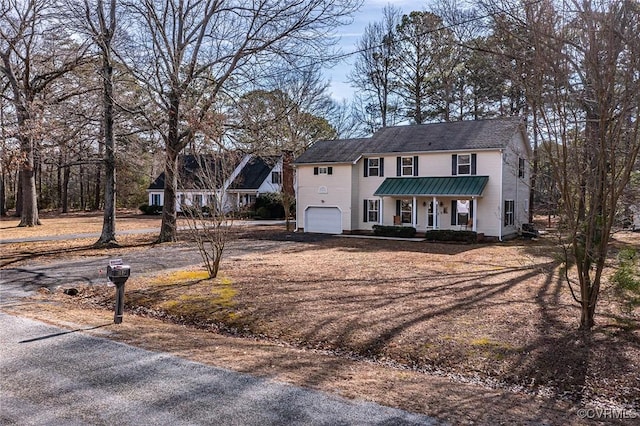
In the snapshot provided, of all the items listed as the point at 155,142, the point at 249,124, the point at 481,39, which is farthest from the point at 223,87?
the point at 481,39

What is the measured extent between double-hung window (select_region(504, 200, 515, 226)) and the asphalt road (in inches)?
795

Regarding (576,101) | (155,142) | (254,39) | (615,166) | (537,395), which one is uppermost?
(254,39)

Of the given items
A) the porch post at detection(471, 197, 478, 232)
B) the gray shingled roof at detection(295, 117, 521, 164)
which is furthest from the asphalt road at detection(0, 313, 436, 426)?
the gray shingled roof at detection(295, 117, 521, 164)

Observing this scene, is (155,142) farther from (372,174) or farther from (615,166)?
(615,166)

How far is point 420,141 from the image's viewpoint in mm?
23859

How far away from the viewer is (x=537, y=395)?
4.68 m

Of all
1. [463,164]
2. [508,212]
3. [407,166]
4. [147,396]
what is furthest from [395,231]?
[147,396]

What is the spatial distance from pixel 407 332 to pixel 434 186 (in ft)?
54.0

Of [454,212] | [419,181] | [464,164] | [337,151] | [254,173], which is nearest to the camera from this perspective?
[464,164]

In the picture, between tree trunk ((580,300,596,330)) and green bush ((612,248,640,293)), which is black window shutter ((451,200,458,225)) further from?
tree trunk ((580,300,596,330))

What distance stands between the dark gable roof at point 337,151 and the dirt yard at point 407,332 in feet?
44.1

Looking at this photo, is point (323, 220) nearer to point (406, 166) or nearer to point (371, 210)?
point (371, 210)

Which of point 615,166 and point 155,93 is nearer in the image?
point 615,166

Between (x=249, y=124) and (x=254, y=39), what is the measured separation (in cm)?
318
